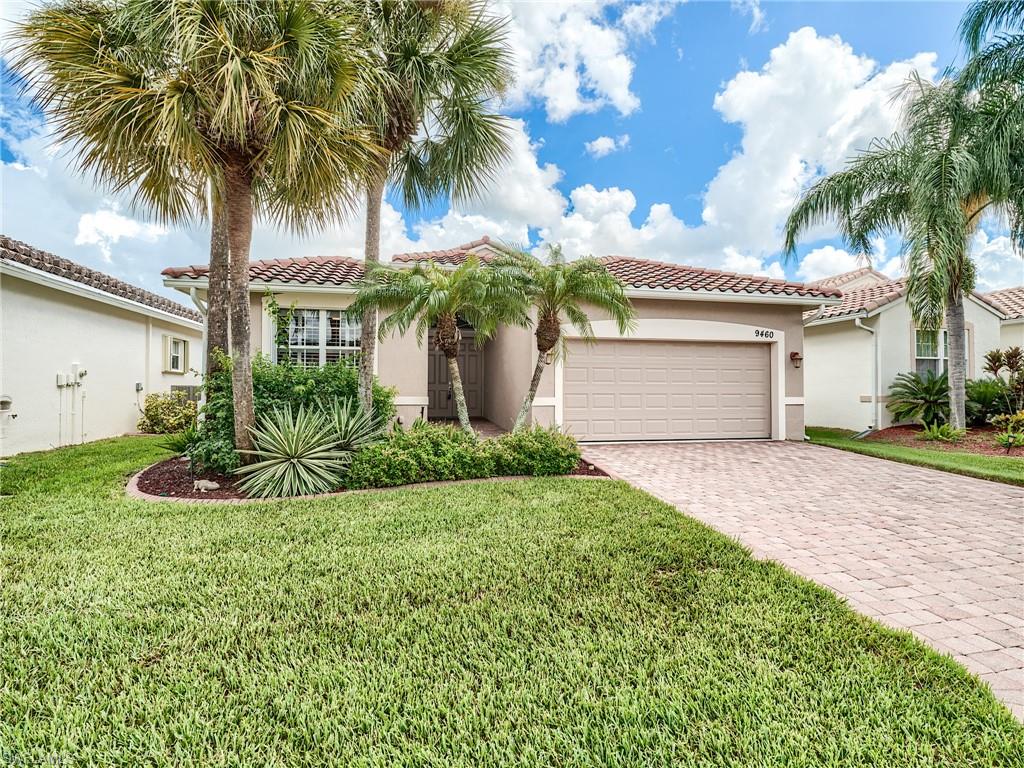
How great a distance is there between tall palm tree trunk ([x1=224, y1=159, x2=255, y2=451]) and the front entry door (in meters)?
7.27

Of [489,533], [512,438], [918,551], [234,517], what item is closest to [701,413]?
[512,438]

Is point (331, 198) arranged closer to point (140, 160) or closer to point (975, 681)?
point (140, 160)

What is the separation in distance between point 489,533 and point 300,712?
2.83 metres

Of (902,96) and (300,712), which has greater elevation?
(902,96)

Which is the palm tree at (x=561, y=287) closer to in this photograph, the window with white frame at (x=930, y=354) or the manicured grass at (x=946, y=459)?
the manicured grass at (x=946, y=459)

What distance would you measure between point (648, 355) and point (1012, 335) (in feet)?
49.5

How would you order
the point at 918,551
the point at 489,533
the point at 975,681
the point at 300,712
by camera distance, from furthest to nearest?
the point at 489,533
the point at 918,551
the point at 975,681
the point at 300,712

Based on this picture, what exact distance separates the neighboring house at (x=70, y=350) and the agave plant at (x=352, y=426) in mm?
7453

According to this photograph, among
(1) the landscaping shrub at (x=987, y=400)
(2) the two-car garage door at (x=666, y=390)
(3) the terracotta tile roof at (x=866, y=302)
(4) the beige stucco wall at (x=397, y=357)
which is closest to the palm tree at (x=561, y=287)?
(2) the two-car garage door at (x=666, y=390)

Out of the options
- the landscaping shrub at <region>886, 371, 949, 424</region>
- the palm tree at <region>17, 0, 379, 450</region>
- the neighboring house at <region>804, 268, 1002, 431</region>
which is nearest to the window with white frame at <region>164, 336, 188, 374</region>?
the palm tree at <region>17, 0, 379, 450</region>

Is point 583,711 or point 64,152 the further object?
point 64,152

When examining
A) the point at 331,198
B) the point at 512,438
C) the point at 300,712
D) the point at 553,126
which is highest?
the point at 553,126

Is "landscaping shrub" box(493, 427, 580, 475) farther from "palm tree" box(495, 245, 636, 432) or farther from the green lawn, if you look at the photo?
the green lawn

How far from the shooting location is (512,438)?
8328 millimetres
